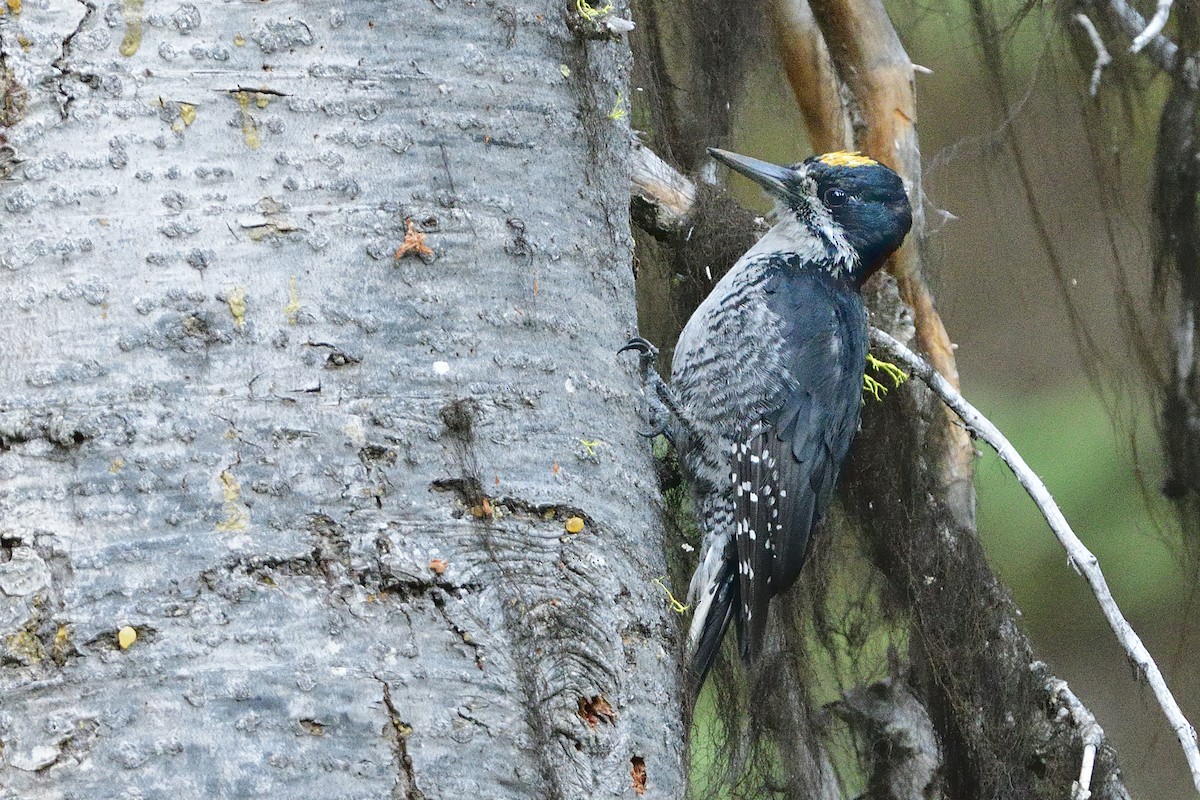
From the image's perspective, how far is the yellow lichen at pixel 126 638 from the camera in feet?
4.03

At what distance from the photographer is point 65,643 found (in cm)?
123

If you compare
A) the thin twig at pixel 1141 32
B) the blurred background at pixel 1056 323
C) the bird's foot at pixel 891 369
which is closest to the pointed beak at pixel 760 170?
the blurred background at pixel 1056 323

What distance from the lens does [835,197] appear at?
2.91 meters

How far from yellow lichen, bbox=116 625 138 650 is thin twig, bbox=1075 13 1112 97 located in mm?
2389

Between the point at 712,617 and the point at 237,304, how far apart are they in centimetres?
151

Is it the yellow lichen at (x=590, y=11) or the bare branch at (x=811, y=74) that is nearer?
the yellow lichen at (x=590, y=11)

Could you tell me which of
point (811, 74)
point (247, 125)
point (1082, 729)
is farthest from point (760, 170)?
point (247, 125)

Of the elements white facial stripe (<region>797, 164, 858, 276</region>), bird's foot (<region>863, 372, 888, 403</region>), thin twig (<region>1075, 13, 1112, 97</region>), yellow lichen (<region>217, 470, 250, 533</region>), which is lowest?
yellow lichen (<region>217, 470, 250, 533</region>)

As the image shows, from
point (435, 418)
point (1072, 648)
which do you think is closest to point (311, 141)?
point (435, 418)

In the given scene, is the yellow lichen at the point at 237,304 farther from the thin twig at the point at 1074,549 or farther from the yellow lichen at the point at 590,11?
the thin twig at the point at 1074,549

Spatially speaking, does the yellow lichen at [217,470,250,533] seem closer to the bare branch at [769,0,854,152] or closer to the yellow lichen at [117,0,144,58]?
the yellow lichen at [117,0,144,58]

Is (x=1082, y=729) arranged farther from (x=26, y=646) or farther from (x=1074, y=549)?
(x=26, y=646)

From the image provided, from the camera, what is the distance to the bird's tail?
8.25 ft

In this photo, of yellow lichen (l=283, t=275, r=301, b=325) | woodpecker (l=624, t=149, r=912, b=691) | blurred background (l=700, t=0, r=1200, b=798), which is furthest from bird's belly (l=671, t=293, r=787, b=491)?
yellow lichen (l=283, t=275, r=301, b=325)
